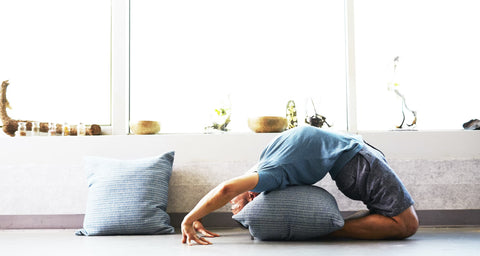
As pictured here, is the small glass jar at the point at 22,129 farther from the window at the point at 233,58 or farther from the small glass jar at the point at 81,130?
the window at the point at 233,58

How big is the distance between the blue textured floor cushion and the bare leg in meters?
0.16

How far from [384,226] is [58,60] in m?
3.08

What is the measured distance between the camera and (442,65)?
13.4 ft

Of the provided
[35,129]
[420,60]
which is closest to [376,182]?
[420,60]

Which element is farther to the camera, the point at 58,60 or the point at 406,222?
the point at 58,60

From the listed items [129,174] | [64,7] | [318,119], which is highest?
[64,7]

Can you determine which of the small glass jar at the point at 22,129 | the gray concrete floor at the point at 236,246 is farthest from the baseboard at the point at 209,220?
the small glass jar at the point at 22,129

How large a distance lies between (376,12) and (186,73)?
1.72 meters

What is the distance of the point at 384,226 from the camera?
277cm

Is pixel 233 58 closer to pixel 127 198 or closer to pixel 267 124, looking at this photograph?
pixel 267 124

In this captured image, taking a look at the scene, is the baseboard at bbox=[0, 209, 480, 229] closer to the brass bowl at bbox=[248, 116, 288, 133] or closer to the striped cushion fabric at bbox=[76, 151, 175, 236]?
the striped cushion fabric at bbox=[76, 151, 175, 236]

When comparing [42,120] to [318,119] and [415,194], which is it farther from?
[415,194]

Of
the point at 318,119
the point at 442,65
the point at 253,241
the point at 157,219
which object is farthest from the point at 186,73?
the point at 442,65

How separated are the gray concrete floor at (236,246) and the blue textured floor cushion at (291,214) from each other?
0.07 metres
